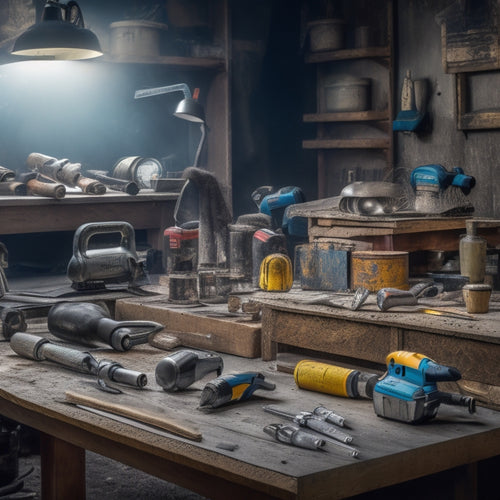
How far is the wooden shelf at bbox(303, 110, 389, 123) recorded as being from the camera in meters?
5.49

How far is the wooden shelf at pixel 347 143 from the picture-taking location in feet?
18.0

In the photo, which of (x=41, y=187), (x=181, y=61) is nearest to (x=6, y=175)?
(x=41, y=187)

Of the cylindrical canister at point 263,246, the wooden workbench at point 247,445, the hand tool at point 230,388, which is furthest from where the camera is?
the cylindrical canister at point 263,246

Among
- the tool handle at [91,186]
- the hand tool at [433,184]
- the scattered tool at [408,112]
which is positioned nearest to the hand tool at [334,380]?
the hand tool at [433,184]

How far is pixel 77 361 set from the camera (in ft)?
8.91

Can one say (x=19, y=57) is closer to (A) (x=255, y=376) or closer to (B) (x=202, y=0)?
(B) (x=202, y=0)

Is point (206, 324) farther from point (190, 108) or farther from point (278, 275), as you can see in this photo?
point (190, 108)

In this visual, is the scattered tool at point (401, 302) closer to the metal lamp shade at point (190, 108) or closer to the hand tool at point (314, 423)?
the hand tool at point (314, 423)

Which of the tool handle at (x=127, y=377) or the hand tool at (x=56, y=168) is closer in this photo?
the tool handle at (x=127, y=377)

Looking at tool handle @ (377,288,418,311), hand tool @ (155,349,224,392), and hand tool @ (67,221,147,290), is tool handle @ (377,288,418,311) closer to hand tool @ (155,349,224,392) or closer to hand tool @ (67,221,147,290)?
hand tool @ (155,349,224,392)

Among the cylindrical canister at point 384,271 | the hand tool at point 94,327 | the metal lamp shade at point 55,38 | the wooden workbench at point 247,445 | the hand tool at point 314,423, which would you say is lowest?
the wooden workbench at point 247,445

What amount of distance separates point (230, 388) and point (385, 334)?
0.50 meters

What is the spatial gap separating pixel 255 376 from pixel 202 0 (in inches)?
148

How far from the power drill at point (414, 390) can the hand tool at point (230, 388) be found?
0.36 meters
